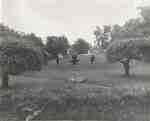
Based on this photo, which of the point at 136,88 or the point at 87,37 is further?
the point at 87,37

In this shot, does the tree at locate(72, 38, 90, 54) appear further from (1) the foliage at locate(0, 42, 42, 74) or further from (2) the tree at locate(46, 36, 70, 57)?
(1) the foliage at locate(0, 42, 42, 74)

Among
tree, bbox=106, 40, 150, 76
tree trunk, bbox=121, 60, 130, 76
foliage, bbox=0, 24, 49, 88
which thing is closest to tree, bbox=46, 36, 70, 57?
foliage, bbox=0, 24, 49, 88

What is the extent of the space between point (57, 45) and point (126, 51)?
4.41 ft

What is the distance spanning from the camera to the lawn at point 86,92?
3.24 metres

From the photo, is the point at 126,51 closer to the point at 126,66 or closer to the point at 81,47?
the point at 126,66

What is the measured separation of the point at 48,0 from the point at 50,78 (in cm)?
160

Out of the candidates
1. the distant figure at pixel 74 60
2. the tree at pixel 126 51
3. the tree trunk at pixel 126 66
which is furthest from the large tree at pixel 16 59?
the tree trunk at pixel 126 66

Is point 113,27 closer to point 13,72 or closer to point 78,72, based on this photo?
point 78,72

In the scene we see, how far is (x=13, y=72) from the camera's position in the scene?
334 centimetres

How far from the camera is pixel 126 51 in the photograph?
3.41 meters

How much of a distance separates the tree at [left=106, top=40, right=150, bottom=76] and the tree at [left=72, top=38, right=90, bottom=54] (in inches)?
16.2

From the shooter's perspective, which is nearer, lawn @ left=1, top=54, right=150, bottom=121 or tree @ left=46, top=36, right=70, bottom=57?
lawn @ left=1, top=54, right=150, bottom=121

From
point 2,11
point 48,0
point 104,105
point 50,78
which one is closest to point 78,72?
point 50,78

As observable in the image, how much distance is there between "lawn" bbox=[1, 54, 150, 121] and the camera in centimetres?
324
